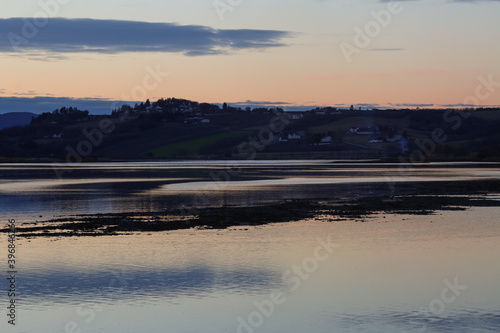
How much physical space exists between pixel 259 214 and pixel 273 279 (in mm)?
17288

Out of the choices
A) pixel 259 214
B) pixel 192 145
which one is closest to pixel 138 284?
pixel 259 214

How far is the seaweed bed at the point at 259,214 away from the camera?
1373 inches

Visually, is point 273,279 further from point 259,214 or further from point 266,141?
point 266,141

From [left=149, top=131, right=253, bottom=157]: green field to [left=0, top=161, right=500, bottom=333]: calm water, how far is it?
135m

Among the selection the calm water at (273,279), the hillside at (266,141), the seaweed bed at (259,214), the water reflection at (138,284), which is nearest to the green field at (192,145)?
the hillside at (266,141)

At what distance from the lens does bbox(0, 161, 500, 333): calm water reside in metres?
18.0

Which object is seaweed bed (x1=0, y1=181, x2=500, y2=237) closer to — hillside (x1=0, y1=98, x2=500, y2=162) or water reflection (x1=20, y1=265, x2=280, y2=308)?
water reflection (x1=20, y1=265, x2=280, y2=308)

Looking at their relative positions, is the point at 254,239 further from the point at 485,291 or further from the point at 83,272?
the point at 485,291

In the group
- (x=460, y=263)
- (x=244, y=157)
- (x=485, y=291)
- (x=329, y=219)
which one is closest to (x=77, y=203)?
(x=329, y=219)

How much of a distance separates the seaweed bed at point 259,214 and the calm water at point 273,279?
215cm

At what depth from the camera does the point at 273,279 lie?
22.8 m

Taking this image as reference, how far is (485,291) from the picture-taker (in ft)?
68.1

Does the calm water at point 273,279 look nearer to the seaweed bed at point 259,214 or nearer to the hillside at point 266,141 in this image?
the seaweed bed at point 259,214

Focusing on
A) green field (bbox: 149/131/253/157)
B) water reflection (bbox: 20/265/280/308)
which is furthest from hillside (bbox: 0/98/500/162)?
water reflection (bbox: 20/265/280/308)
